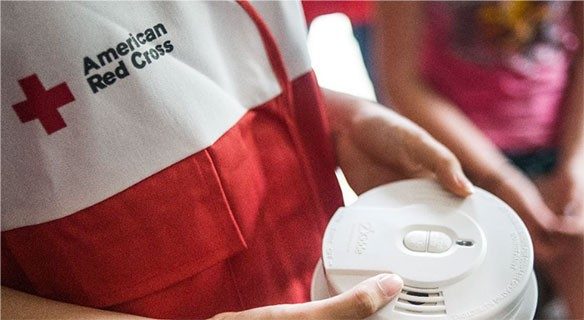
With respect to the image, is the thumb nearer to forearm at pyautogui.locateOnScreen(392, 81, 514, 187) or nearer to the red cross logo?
the red cross logo

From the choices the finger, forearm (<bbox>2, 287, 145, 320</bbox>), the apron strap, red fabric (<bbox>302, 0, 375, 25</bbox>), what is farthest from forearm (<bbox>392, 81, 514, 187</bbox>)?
forearm (<bbox>2, 287, 145, 320</bbox>)

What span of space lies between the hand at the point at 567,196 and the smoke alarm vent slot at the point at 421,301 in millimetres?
398

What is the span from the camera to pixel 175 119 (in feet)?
1.56

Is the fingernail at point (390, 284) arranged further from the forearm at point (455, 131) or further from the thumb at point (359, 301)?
the forearm at point (455, 131)

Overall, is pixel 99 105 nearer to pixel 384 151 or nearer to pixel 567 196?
pixel 384 151

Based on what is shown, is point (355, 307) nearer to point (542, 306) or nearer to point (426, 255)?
point (426, 255)

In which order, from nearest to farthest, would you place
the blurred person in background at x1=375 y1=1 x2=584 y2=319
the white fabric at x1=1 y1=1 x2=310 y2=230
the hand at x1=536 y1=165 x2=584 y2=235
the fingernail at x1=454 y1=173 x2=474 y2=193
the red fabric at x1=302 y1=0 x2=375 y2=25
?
the white fabric at x1=1 y1=1 x2=310 y2=230, the fingernail at x1=454 y1=173 x2=474 y2=193, the hand at x1=536 y1=165 x2=584 y2=235, the blurred person in background at x1=375 y1=1 x2=584 y2=319, the red fabric at x1=302 y1=0 x2=375 y2=25

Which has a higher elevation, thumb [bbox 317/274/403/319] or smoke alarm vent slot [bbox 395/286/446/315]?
thumb [bbox 317/274/403/319]

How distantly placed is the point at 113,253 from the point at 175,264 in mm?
47

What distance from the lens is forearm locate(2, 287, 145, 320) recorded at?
1.51 feet

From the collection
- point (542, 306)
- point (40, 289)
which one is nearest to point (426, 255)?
point (40, 289)

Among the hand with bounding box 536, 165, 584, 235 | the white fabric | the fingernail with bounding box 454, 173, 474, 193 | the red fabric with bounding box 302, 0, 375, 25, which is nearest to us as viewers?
the white fabric

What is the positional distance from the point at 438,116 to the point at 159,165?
0.54 meters

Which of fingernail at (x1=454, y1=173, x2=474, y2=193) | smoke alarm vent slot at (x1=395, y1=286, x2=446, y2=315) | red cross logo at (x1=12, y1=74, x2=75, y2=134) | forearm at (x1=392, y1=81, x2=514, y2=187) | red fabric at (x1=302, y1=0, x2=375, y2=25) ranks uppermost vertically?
red cross logo at (x1=12, y1=74, x2=75, y2=134)
